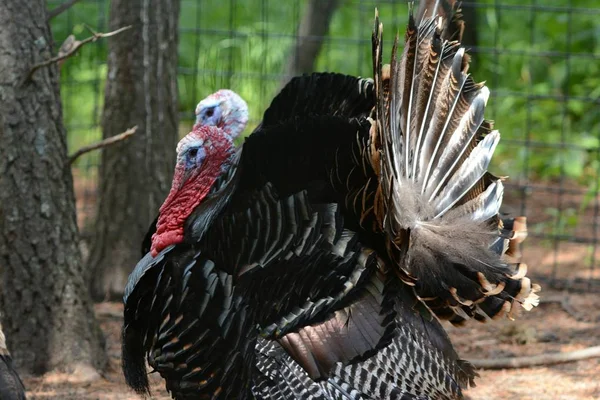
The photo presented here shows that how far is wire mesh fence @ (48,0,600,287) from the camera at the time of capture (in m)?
6.88

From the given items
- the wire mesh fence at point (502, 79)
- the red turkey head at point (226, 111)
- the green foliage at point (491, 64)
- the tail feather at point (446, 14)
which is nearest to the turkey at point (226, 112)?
the red turkey head at point (226, 111)

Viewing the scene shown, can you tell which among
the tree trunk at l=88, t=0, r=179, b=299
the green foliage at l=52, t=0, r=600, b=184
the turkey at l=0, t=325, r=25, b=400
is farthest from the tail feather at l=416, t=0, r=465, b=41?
the green foliage at l=52, t=0, r=600, b=184

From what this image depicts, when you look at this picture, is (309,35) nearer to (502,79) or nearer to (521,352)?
(521,352)

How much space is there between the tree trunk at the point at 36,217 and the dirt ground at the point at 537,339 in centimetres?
20

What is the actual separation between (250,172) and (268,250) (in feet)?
1.02

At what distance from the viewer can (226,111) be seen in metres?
3.80

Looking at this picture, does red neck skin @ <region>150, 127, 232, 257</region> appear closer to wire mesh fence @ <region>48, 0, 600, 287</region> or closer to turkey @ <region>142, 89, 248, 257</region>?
turkey @ <region>142, 89, 248, 257</region>

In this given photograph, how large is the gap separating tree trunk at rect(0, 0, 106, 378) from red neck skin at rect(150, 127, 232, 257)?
86 centimetres

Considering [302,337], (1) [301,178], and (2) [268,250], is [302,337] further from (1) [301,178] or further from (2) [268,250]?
(1) [301,178]

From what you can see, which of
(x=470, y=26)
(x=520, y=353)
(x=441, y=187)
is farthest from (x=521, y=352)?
(x=470, y=26)

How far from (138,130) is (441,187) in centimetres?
237

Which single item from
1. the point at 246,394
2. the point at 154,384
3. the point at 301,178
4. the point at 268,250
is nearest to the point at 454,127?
the point at 301,178

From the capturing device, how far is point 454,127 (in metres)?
3.61

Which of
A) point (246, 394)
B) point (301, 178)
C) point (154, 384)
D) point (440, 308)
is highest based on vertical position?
point (301, 178)
